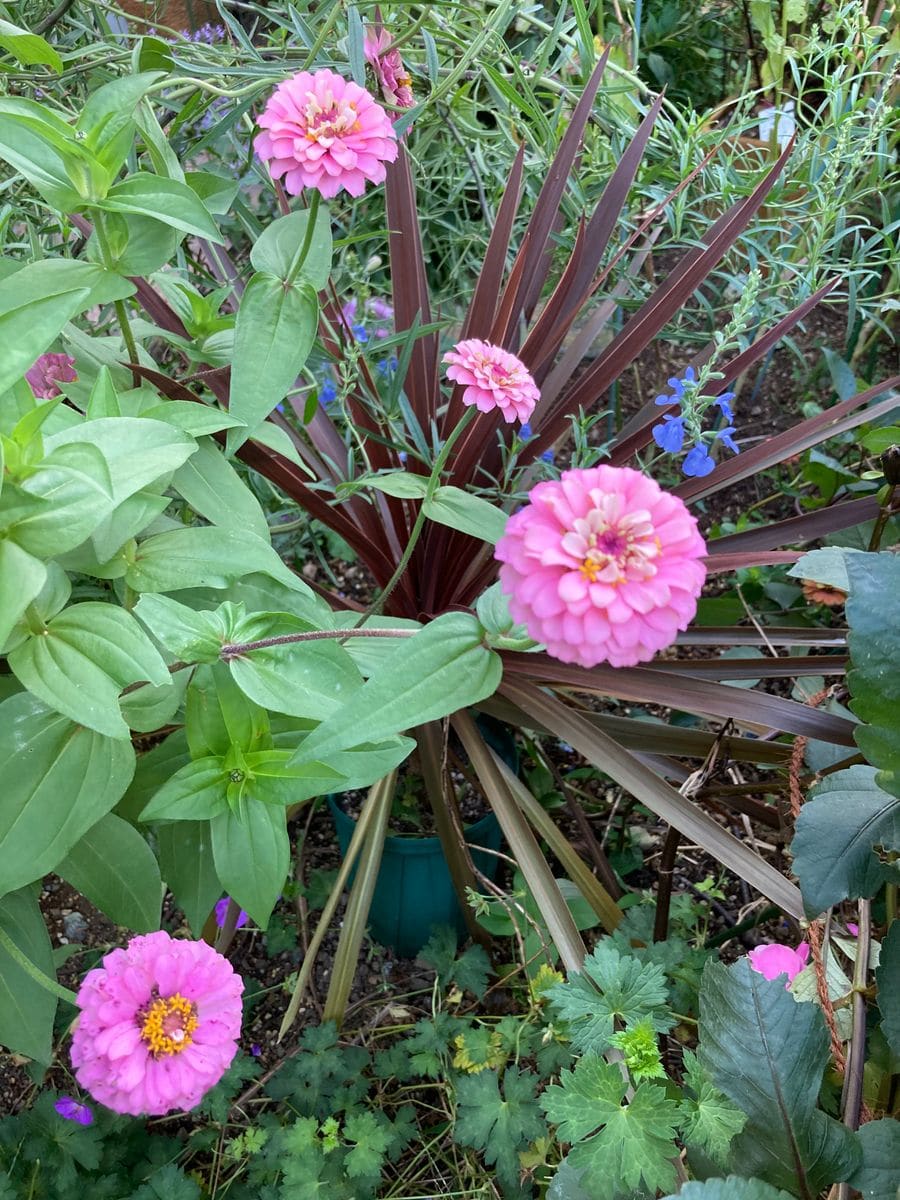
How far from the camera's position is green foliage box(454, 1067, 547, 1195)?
841mm

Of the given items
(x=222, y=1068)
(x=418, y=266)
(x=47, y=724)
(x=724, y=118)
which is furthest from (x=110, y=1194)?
(x=724, y=118)

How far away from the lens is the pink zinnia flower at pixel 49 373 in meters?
0.86

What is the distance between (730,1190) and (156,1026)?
375mm

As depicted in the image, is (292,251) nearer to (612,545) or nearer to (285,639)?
(285,639)

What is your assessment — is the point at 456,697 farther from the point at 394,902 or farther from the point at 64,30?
the point at 64,30

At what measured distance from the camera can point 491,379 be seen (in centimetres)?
79

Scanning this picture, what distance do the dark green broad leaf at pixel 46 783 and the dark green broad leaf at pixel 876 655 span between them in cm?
51

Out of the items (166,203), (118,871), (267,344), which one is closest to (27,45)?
(166,203)

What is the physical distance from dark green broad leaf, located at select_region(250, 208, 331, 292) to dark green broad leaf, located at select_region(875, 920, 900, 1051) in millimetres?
661

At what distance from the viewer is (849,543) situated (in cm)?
130

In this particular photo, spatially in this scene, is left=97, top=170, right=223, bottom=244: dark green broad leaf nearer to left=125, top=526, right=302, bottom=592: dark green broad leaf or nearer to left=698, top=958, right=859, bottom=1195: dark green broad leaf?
left=125, top=526, right=302, bottom=592: dark green broad leaf

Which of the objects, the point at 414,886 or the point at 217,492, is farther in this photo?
the point at 414,886

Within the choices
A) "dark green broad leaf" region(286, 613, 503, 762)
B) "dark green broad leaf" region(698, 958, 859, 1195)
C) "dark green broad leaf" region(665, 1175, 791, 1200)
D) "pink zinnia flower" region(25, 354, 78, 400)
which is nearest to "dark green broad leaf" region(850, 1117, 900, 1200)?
"dark green broad leaf" region(698, 958, 859, 1195)

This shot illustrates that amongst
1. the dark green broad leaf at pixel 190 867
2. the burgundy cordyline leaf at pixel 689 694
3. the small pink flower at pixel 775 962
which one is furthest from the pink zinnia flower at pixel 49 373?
the small pink flower at pixel 775 962
